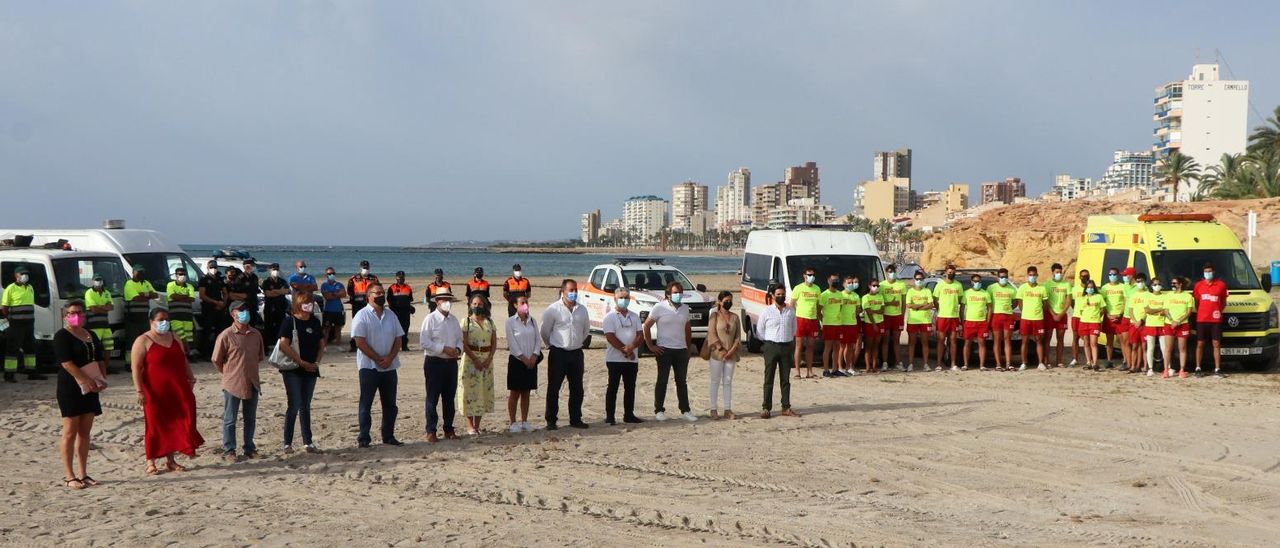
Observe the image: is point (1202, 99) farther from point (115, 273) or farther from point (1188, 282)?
point (115, 273)

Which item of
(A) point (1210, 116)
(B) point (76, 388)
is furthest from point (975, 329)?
(A) point (1210, 116)

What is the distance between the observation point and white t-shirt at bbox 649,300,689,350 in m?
11.6

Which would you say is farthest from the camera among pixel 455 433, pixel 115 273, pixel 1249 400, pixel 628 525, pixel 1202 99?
pixel 1202 99

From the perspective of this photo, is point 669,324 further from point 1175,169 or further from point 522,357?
point 1175,169

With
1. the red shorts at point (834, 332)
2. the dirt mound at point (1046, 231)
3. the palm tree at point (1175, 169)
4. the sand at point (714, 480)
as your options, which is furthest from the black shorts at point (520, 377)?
the palm tree at point (1175, 169)

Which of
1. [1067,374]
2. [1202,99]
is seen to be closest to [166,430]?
[1067,374]

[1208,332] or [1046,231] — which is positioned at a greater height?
[1046,231]

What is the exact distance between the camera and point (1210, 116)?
99.0 m

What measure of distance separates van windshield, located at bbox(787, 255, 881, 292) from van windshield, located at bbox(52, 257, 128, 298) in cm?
1115

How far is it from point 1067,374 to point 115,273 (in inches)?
615

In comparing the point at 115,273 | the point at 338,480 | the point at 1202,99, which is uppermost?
the point at 1202,99

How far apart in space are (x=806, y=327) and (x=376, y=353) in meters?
7.77

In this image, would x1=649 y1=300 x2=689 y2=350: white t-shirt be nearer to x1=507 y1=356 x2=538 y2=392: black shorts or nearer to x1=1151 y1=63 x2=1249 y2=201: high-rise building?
x1=507 y1=356 x2=538 y2=392: black shorts

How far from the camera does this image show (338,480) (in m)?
8.90
